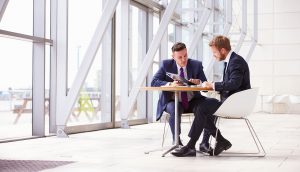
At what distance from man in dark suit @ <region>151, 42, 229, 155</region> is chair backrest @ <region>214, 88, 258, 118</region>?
31 centimetres

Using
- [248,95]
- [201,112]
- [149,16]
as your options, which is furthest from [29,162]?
[149,16]

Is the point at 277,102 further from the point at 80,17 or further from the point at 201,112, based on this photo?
the point at 201,112

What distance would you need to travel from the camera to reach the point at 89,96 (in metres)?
9.33

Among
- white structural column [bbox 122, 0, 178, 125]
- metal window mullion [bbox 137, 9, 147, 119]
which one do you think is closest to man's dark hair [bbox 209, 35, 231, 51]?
white structural column [bbox 122, 0, 178, 125]

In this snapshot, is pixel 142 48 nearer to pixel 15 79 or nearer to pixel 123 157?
pixel 15 79

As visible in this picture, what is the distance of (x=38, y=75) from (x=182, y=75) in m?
2.75

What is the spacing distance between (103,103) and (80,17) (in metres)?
1.68

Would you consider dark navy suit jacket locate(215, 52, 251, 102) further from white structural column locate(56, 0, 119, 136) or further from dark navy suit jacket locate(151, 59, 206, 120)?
white structural column locate(56, 0, 119, 136)

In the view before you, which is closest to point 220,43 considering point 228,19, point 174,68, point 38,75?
point 174,68

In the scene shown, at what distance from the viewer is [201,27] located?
470 inches

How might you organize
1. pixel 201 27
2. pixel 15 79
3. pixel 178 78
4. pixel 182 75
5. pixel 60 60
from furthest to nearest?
pixel 201 27
pixel 60 60
pixel 15 79
pixel 182 75
pixel 178 78

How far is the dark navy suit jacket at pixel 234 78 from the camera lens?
5125mm

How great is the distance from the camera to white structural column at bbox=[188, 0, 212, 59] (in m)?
11.7

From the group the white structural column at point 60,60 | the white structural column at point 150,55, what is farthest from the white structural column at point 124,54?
the white structural column at point 60,60
